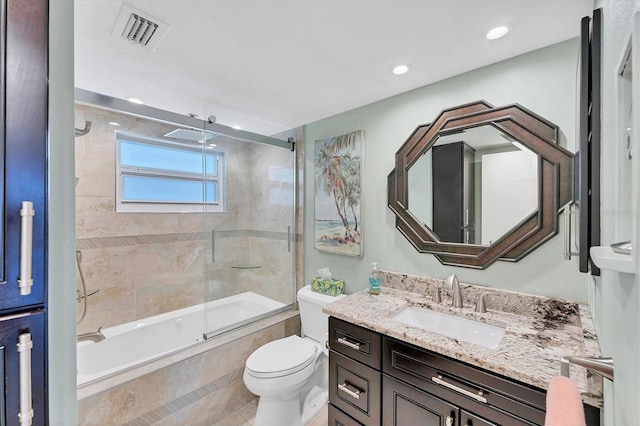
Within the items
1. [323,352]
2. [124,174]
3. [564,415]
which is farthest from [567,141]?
[124,174]

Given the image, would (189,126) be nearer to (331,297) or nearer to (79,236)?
(79,236)

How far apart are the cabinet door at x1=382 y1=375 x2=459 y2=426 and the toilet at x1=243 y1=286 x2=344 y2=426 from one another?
0.66 m

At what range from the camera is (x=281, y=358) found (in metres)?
1.85

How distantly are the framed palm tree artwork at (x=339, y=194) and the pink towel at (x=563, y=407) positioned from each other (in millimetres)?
1613

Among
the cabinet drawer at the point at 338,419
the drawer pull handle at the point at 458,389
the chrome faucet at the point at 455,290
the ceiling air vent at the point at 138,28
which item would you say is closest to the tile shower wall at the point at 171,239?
the ceiling air vent at the point at 138,28

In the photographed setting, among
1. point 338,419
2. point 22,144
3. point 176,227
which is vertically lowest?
point 338,419

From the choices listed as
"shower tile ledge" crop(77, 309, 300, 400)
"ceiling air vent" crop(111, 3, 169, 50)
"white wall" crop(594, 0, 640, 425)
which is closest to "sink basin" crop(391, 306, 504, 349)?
"white wall" crop(594, 0, 640, 425)

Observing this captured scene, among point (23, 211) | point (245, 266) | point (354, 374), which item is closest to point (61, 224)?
point (23, 211)

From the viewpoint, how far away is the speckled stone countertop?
0.94m

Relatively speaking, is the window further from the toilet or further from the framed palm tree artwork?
the toilet

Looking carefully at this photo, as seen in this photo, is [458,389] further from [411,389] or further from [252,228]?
[252,228]

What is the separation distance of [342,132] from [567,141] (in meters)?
1.45

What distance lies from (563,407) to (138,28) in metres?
1.94

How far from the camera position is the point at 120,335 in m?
2.20
